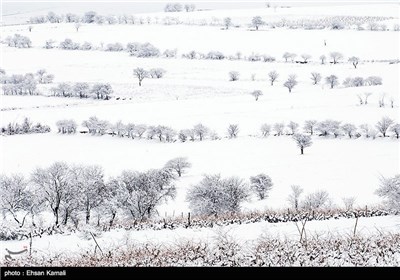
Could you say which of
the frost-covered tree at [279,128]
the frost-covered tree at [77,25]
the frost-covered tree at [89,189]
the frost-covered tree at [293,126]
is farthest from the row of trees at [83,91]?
the frost-covered tree at [77,25]

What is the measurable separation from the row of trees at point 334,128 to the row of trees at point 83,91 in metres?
37.2

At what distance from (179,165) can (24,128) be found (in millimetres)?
28489

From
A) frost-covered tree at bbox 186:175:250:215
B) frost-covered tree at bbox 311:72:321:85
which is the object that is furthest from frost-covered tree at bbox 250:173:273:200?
frost-covered tree at bbox 311:72:321:85

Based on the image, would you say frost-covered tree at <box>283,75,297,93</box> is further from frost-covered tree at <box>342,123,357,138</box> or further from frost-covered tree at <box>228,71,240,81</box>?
frost-covered tree at <box>342,123,357,138</box>

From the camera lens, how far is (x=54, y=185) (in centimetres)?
3678

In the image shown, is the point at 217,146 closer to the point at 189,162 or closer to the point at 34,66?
the point at 189,162

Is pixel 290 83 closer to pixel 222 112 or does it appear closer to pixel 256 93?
pixel 256 93

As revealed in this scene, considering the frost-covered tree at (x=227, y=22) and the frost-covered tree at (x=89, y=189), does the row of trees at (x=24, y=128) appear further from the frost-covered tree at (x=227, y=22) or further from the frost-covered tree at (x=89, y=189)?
the frost-covered tree at (x=227, y=22)

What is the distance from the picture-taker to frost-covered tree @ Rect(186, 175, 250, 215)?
37.4 meters

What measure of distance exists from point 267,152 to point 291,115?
16.9 metres

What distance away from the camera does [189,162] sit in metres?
54.1

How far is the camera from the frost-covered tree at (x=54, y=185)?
34938mm

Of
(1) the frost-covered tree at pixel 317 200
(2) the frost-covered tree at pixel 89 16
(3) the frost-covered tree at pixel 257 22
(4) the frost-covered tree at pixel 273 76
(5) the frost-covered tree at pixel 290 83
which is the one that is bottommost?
(1) the frost-covered tree at pixel 317 200
